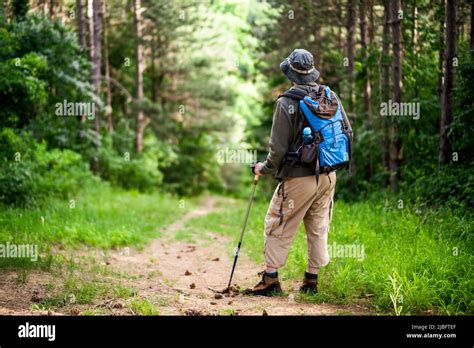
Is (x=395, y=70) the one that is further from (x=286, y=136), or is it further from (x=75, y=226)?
(x=75, y=226)

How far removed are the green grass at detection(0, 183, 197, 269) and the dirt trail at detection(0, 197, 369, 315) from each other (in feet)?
1.13

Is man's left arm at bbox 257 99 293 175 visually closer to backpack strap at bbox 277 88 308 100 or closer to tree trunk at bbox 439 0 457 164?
backpack strap at bbox 277 88 308 100

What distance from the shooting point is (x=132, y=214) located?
1400 cm

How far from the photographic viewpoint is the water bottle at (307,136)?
19.4 feet

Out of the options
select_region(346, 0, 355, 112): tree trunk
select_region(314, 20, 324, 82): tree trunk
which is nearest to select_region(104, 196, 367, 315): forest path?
select_region(346, 0, 355, 112): tree trunk

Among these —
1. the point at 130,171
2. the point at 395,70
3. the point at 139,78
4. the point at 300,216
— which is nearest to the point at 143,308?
the point at 300,216

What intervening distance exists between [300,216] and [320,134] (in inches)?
38.6

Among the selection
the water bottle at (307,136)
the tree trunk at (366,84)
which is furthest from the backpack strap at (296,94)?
the tree trunk at (366,84)

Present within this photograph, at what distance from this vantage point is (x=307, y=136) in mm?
5918

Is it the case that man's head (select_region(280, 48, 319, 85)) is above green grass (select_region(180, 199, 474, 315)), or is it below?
above

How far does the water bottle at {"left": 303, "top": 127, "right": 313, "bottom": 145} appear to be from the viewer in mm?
5910
